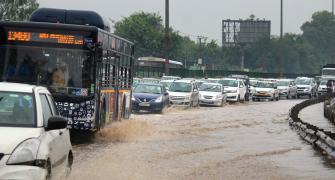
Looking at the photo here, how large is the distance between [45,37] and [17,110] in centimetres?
867

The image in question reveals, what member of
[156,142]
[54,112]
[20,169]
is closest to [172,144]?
[156,142]

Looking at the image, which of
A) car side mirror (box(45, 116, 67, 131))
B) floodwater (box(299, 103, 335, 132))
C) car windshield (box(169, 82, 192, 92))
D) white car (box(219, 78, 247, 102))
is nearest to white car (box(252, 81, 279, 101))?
white car (box(219, 78, 247, 102))

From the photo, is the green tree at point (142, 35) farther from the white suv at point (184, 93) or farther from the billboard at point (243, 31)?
the white suv at point (184, 93)

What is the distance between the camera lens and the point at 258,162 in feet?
55.4

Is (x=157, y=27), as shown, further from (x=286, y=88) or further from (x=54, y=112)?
(x=54, y=112)

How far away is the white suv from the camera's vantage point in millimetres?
42281

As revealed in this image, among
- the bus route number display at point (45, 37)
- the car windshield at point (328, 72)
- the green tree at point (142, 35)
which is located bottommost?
the car windshield at point (328, 72)

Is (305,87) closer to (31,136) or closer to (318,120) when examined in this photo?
(318,120)

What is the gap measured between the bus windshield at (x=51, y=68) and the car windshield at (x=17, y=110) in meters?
8.07

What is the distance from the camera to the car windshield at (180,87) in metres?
43.0

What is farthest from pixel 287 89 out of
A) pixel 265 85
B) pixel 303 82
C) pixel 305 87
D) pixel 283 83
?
pixel 265 85

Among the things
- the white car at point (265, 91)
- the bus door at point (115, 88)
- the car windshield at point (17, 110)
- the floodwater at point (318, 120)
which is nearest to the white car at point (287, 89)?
the white car at point (265, 91)

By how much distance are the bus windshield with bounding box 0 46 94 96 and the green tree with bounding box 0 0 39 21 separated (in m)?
57.5

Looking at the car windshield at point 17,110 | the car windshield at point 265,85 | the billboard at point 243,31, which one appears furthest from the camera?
the billboard at point 243,31
